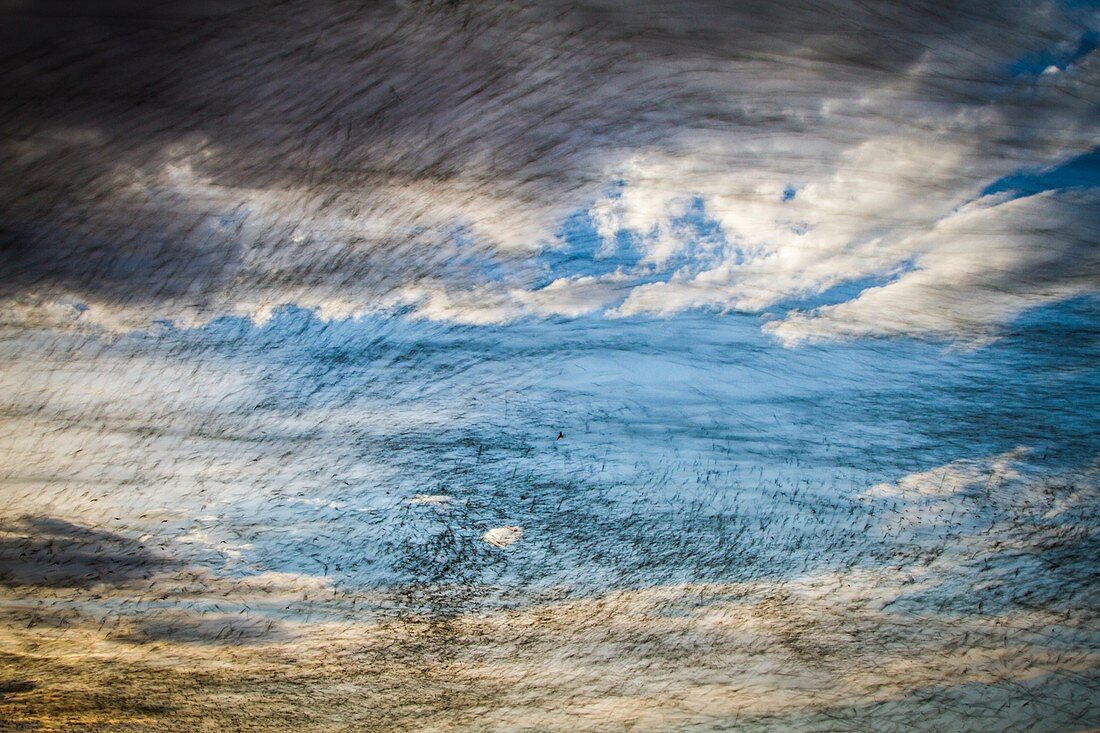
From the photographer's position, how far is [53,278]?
1662 millimetres

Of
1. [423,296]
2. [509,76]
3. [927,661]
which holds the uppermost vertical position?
[509,76]

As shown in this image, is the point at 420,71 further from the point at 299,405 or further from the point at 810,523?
the point at 810,523

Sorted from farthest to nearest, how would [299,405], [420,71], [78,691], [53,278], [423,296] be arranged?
[78,691], [299,405], [423,296], [53,278], [420,71]

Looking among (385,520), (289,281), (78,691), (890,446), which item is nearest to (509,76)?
(289,281)

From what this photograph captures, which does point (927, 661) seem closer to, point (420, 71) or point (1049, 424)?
point (1049, 424)

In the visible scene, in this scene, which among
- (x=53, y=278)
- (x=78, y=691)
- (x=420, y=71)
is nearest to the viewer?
(x=420, y=71)

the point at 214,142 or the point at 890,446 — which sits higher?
the point at 214,142

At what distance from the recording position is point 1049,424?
2.16 m

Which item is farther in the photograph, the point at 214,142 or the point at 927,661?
the point at 927,661

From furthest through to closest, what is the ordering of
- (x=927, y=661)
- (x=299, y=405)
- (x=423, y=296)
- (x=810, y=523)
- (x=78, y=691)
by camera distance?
(x=78, y=691), (x=927, y=661), (x=810, y=523), (x=299, y=405), (x=423, y=296)

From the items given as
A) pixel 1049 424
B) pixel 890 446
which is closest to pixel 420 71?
pixel 890 446

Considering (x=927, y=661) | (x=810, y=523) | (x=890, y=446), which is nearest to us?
(x=890, y=446)

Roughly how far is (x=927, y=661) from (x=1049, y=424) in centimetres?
113

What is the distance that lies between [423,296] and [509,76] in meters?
0.59
